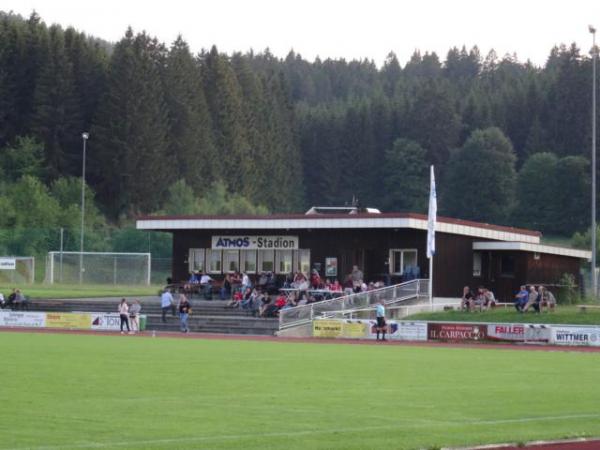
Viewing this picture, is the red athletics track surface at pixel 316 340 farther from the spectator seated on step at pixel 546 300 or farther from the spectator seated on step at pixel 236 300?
the spectator seated on step at pixel 546 300

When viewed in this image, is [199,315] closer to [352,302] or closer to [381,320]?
[352,302]

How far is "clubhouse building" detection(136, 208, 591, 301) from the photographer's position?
60.3 m

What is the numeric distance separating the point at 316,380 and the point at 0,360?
8.45m

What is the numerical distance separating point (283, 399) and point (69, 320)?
109 ft

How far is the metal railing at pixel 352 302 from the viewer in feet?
166

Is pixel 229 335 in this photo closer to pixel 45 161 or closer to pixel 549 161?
pixel 45 161

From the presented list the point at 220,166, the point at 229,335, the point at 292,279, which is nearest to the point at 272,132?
the point at 220,166

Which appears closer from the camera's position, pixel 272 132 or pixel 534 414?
pixel 534 414

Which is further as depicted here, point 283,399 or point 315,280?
point 315,280

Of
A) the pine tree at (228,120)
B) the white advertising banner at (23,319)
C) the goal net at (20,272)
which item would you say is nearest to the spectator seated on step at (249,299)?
the white advertising banner at (23,319)

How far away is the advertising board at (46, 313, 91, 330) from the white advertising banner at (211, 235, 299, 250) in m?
13.3

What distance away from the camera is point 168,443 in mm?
15578

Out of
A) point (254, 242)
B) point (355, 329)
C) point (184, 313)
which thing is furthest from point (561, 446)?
point (254, 242)

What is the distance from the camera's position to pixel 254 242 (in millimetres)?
64438
